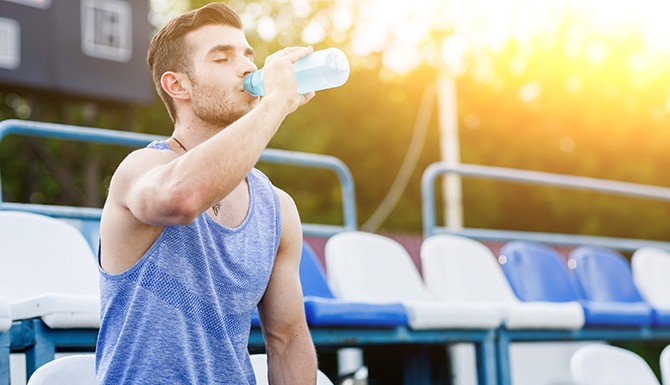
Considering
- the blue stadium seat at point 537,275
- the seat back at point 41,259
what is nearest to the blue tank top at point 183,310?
the seat back at point 41,259

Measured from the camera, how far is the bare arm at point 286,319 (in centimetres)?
207

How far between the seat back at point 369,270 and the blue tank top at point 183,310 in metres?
1.55

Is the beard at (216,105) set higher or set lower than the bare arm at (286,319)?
A: higher

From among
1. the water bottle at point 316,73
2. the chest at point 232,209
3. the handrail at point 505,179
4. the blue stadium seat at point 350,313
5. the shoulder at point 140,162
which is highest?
the handrail at point 505,179

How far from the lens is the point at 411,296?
152 inches

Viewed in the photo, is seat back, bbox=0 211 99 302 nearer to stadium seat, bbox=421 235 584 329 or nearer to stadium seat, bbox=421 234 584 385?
stadium seat, bbox=421 234 584 385

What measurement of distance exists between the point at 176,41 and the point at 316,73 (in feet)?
1.03

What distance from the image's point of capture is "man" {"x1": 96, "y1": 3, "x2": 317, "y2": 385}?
1706 millimetres

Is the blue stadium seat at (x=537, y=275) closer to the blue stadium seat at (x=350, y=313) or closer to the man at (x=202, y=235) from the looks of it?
the blue stadium seat at (x=350, y=313)

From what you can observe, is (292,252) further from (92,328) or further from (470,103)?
(470,103)

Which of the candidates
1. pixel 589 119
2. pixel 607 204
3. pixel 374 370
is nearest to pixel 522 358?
pixel 374 370

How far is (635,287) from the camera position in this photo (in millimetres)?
5000

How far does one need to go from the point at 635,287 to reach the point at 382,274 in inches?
75.1

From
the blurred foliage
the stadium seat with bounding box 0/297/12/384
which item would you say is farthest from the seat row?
the blurred foliage
